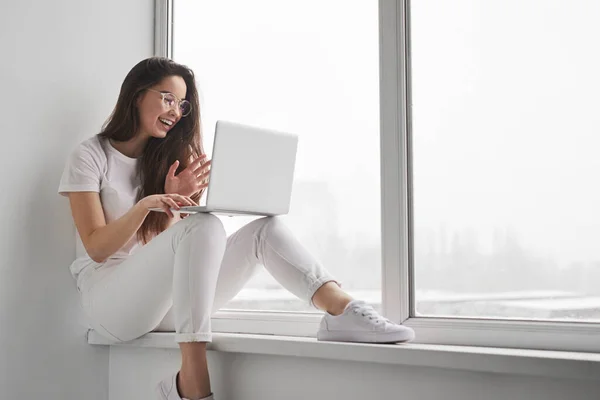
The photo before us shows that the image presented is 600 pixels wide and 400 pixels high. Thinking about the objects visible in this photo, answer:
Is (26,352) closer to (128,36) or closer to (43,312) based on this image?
(43,312)

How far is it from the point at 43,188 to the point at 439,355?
1136 mm

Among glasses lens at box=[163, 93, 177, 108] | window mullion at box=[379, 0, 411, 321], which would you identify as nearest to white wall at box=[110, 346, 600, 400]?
window mullion at box=[379, 0, 411, 321]

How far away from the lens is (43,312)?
1925 millimetres

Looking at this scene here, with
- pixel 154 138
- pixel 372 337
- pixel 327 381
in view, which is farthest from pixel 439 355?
pixel 154 138

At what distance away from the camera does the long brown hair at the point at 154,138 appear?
194cm

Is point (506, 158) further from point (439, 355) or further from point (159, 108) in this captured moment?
point (159, 108)

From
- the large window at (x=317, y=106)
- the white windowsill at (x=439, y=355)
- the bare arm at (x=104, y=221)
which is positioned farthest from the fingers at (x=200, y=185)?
the white windowsill at (x=439, y=355)

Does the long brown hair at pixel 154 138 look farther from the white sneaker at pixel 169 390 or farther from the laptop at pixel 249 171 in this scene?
the white sneaker at pixel 169 390

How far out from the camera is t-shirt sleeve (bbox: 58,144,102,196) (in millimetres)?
1829

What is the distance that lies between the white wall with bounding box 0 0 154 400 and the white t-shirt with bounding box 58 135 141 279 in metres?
0.10

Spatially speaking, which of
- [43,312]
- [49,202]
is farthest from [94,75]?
[43,312]

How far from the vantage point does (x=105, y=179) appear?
1893mm

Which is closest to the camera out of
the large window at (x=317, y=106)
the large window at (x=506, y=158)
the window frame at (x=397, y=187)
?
the large window at (x=506, y=158)

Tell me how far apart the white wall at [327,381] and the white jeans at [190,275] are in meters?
0.13
